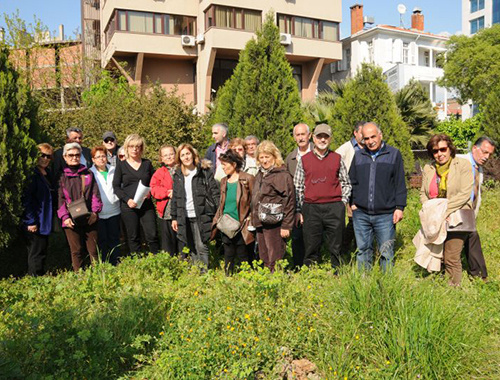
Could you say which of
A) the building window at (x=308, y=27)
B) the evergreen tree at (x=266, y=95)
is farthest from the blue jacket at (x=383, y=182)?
the building window at (x=308, y=27)

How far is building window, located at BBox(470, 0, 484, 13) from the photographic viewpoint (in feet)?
183

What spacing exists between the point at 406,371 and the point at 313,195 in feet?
8.98

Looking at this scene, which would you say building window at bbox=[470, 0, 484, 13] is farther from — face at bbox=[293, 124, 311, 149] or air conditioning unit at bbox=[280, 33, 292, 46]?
face at bbox=[293, 124, 311, 149]

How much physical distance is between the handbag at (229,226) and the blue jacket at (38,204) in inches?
93.5

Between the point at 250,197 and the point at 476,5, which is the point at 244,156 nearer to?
the point at 250,197

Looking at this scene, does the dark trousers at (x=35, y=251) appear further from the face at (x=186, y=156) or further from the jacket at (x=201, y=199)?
the face at (x=186, y=156)

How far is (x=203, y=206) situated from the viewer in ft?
19.9

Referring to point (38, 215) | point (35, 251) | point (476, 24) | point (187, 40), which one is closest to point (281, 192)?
point (38, 215)

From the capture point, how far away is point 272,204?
5535 millimetres

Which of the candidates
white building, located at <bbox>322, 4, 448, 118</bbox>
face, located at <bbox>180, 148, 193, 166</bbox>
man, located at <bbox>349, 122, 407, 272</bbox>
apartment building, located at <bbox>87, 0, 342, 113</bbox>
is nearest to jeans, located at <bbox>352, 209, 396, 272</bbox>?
man, located at <bbox>349, 122, 407, 272</bbox>

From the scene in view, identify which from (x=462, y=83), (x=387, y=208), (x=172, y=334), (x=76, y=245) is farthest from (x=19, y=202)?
(x=462, y=83)

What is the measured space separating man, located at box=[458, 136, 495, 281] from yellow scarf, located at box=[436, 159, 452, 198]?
34cm

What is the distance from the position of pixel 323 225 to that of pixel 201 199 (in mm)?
1703

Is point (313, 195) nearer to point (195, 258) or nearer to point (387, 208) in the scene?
point (387, 208)
